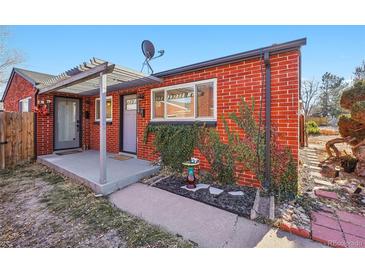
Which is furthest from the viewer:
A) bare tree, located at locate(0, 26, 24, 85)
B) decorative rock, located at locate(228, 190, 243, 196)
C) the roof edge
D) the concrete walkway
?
bare tree, located at locate(0, 26, 24, 85)

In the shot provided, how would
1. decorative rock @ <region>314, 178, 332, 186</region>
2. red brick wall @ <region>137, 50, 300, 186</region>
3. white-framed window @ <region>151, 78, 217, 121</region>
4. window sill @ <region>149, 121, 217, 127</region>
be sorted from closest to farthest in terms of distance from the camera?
red brick wall @ <region>137, 50, 300, 186</region>, decorative rock @ <region>314, 178, 332, 186</region>, window sill @ <region>149, 121, 217, 127</region>, white-framed window @ <region>151, 78, 217, 121</region>

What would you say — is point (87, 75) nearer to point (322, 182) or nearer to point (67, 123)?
point (67, 123)

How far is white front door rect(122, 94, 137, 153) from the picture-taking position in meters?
6.53

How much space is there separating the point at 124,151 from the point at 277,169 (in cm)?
514

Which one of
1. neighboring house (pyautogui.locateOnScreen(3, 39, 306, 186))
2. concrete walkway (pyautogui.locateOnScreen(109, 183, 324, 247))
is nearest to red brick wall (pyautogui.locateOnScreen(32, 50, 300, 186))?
neighboring house (pyautogui.locateOnScreen(3, 39, 306, 186))

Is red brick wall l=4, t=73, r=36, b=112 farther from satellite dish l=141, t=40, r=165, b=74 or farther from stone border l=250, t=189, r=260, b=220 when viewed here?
stone border l=250, t=189, r=260, b=220

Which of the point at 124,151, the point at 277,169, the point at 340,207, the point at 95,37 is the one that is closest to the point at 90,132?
the point at 124,151

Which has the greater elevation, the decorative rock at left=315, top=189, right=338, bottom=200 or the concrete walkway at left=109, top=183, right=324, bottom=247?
the decorative rock at left=315, top=189, right=338, bottom=200

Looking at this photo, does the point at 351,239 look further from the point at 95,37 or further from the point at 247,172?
the point at 95,37

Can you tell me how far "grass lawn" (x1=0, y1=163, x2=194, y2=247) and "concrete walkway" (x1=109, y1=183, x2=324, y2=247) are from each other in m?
0.19

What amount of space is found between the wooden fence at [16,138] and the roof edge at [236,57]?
5.09 metres
